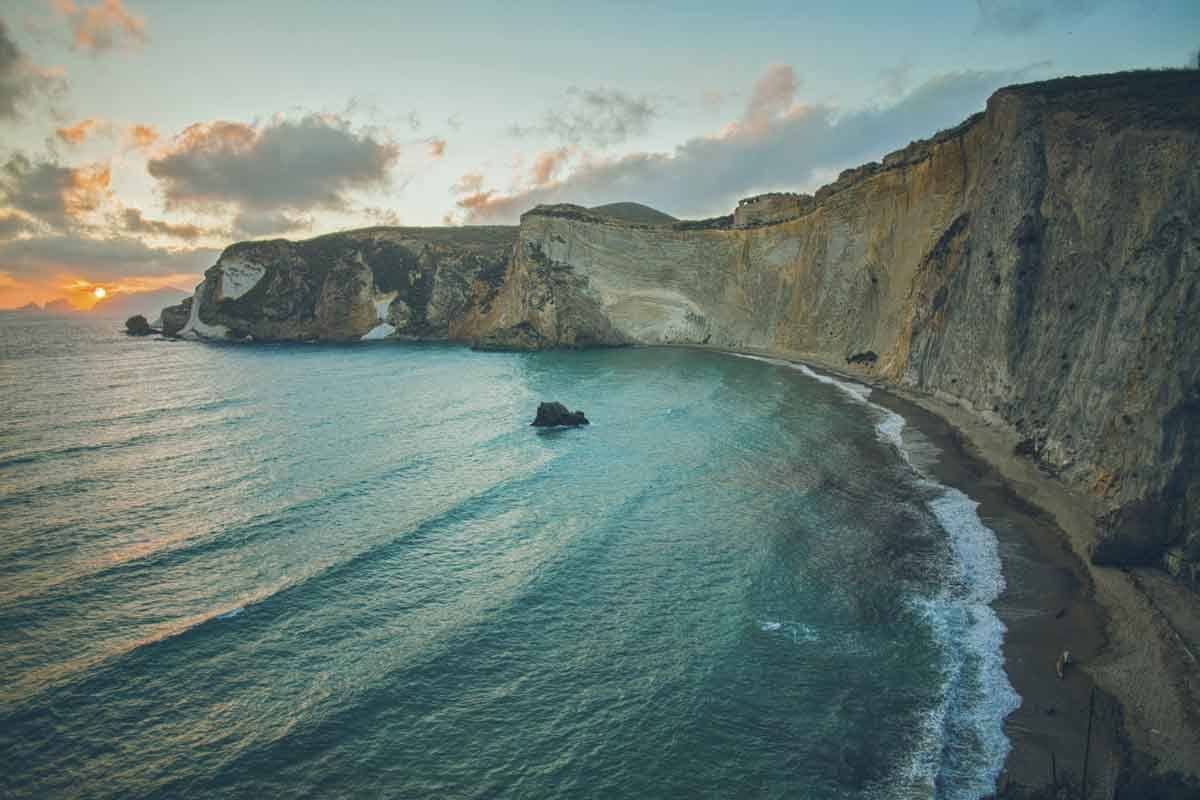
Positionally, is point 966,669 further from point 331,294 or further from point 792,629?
point 331,294

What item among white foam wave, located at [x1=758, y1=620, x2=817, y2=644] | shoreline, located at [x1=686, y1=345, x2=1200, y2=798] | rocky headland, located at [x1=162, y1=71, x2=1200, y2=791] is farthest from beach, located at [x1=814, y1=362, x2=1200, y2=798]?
white foam wave, located at [x1=758, y1=620, x2=817, y2=644]

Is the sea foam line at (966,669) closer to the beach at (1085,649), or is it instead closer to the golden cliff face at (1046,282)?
the beach at (1085,649)

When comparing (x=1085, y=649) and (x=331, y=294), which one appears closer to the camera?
(x=1085, y=649)

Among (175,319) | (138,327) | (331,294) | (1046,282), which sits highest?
(331,294)

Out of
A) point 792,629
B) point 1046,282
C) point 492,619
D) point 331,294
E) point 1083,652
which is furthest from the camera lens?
point 331,294

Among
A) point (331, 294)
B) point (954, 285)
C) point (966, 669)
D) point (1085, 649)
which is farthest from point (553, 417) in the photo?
point (331, 294)

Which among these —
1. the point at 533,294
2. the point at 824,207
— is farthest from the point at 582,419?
the point at 533,294

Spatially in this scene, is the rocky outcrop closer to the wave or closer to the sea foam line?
the wave
